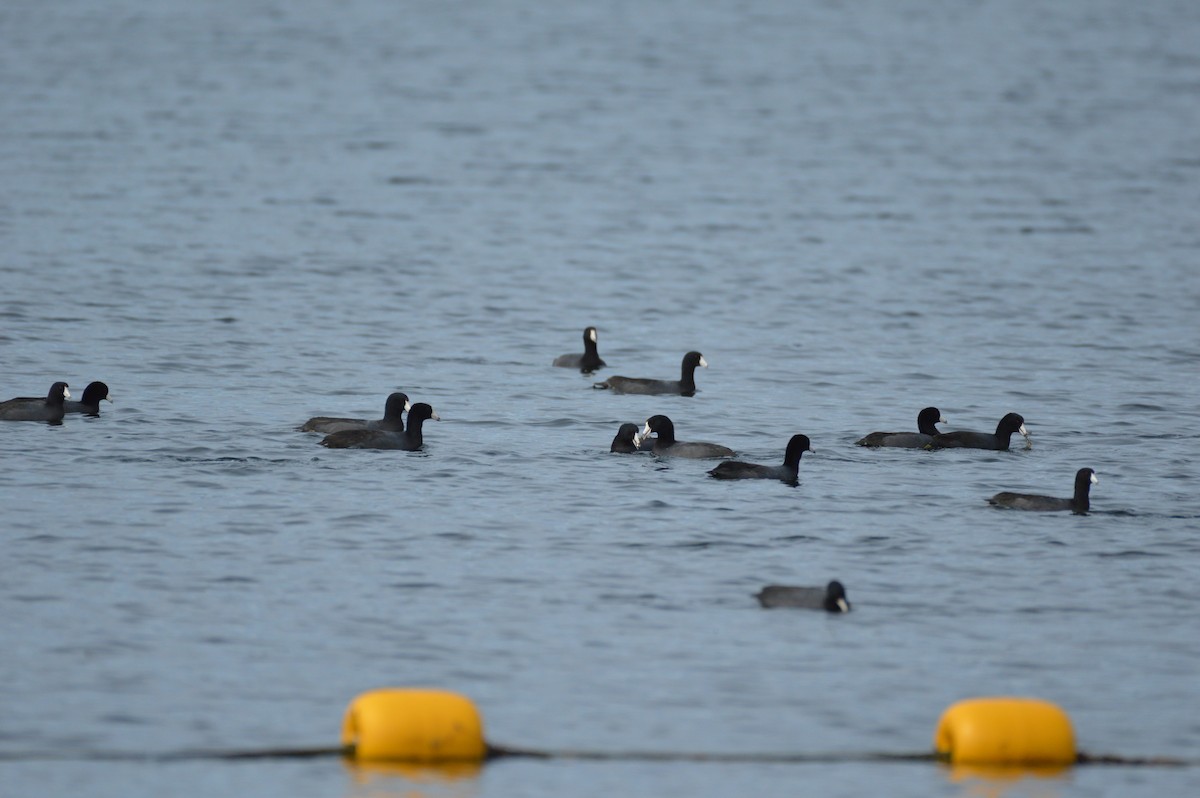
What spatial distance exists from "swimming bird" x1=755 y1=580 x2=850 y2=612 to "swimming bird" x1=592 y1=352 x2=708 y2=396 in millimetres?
11077

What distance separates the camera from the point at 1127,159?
57.7 meters

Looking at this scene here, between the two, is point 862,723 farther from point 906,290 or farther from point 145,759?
point 906,290

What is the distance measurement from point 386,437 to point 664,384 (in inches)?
247

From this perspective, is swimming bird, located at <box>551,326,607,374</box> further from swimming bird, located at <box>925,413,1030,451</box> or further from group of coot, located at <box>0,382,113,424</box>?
group of coot, located at <box>0,382,113,424</box>

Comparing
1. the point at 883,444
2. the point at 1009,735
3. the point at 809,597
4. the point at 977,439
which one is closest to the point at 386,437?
the point at 883,444

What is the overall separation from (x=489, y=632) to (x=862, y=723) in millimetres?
3638

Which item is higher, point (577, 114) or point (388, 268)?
point (577, 114)

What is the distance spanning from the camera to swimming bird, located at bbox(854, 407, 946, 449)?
2572 centimetres

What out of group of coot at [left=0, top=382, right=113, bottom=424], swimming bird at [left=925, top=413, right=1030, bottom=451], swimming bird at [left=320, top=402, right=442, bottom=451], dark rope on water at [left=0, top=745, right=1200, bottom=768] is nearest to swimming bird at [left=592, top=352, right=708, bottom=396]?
swimming bird at [left=925, top=413, right=1030, bottom=451]

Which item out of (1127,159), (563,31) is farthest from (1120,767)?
(563,31)

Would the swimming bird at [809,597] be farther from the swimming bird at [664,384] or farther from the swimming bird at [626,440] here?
the swimming bird at [664,384]

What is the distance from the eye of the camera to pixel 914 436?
25.9 m

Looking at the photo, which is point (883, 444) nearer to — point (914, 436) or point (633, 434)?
point (914, 436)

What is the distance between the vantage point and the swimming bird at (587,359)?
3175 cm
